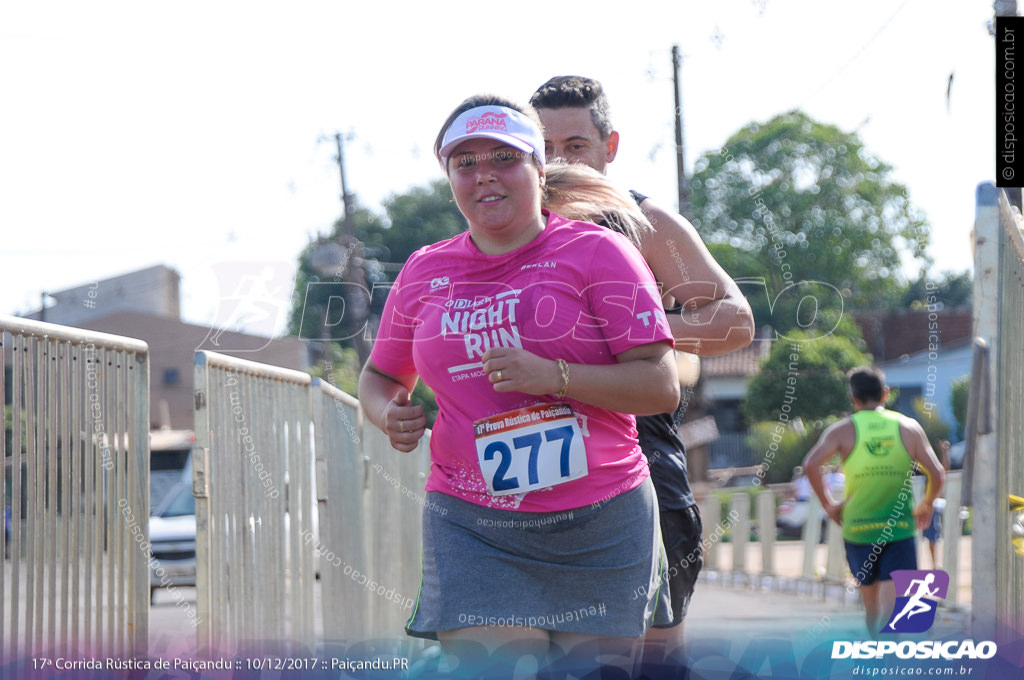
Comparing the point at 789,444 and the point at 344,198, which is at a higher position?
the point at 344,198

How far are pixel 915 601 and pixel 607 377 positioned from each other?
2.73m

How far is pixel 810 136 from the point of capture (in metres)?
24.2

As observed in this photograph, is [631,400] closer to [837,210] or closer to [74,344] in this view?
[74,344]

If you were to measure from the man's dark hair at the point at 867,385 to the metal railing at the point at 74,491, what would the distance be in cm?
475

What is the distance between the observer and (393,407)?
2869 millimetres

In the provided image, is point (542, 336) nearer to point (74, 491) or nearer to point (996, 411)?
point (74, 491)

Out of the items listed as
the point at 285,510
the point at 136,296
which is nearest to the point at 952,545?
the point at 285,510

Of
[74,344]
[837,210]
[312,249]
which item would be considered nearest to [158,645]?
[74,344]

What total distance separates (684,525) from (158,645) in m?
1.56

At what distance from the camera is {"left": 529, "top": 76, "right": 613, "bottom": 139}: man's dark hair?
372 centimetres

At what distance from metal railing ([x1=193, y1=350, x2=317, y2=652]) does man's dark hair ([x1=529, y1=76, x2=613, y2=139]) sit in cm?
130

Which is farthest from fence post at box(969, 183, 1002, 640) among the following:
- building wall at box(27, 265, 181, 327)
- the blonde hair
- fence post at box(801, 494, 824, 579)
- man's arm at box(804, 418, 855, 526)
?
building wall at box(27, 265, 181, 327)

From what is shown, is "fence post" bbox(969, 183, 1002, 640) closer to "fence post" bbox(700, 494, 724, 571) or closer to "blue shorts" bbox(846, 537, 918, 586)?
"blue shorts" bbox(846, 537, 918, 586)

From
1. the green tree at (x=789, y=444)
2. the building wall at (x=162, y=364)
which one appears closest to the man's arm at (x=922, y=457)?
the green tree at (x=789, y=444)
